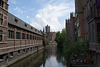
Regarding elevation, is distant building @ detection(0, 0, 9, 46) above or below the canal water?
above

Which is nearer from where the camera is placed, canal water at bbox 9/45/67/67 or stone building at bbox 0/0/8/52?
stone building at bbox 0/0/8/52

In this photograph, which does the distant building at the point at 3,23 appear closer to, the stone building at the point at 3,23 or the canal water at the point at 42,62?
the stone building at the point at 3,23

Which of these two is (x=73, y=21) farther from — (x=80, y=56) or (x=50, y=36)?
(x=50, y=36)

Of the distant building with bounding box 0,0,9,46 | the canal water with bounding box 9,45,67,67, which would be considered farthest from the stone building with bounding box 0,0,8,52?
the canal water with bounding box 9,45,67,67

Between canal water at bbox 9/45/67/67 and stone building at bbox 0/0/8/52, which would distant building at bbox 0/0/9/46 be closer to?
stone building at bbox 0/0/8/52

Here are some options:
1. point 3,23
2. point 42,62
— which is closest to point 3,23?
point 3,23

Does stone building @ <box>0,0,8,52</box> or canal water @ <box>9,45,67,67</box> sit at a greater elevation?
stone building @ <box>0,0,8,52</box>

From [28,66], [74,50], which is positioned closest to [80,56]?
[74,50]

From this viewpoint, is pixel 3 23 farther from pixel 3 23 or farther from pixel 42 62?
pixel 42 62

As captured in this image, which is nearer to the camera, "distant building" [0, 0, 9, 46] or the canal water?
"distant building" [0, 0, 9, 46]

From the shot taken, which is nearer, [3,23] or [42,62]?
[3,23]

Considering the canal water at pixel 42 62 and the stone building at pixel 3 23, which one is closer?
the stone building at pixel 3 23

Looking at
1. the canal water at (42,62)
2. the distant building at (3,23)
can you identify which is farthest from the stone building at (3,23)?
the canal water at (42,62)

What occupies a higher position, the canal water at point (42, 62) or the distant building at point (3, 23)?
the distant building at point (3, 23)
